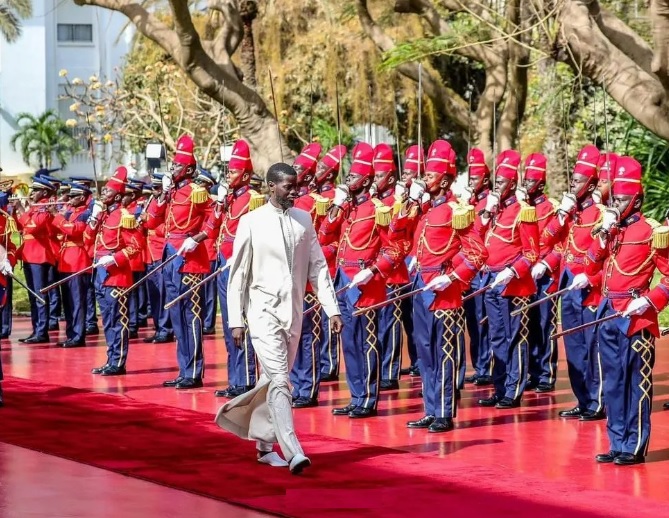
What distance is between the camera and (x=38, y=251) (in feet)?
50.0

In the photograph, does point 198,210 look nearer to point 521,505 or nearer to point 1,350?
point 1,350

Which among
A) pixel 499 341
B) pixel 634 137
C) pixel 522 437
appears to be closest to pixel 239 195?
pixel 499 341

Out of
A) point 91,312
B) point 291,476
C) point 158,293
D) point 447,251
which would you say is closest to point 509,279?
point 447,251

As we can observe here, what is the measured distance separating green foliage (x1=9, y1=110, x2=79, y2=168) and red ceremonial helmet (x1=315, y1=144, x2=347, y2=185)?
117 ft

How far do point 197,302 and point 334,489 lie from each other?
425cm

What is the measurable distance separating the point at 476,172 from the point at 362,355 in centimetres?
245

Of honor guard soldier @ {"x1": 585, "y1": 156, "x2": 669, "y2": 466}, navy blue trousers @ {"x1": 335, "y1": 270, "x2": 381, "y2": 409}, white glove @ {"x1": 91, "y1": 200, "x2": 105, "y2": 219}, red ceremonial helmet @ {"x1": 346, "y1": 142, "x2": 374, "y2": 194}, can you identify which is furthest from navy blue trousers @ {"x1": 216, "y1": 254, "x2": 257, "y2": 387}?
honor guard soldier @ {"x1": 585, "y1": 156, "x2": 669, "y2": 466}

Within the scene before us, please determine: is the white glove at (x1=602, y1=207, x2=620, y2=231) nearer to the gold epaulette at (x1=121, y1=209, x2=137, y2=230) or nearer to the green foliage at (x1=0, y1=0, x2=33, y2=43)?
the gold epaulette at (x1=121, y1=209, x2=137, y2=230)

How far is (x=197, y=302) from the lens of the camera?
11633mm

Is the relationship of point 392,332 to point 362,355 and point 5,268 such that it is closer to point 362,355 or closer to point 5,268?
point 362,355

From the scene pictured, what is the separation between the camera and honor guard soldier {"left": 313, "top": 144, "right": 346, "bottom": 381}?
1123cm

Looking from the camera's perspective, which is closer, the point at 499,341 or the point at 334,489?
the point at 334,489

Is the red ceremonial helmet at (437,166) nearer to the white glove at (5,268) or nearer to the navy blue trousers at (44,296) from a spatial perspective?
the white glove at (5,268)

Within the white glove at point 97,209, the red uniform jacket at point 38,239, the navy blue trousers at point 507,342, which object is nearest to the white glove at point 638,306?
the navy blue trousers at point 507,342
